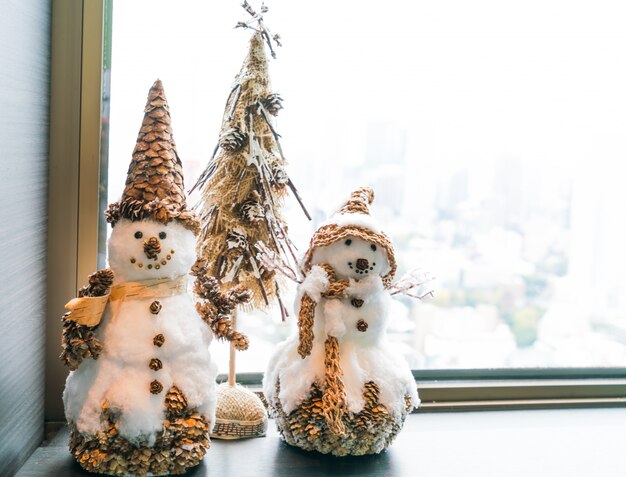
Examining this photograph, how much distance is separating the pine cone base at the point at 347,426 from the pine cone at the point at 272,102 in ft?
1.39

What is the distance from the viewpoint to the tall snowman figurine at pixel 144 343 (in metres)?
0.95

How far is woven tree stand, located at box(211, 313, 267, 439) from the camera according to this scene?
3.81ft

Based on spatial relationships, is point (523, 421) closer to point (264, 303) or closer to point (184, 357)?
point (264, 303)

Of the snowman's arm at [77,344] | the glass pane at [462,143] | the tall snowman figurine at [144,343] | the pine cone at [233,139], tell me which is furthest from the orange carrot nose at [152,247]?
the glass pane at [462,143]

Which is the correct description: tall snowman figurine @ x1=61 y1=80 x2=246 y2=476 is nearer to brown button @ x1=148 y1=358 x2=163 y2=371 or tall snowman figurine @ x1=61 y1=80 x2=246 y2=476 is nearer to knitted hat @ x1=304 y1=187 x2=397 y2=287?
brown button @ x1=148 y1=358 x2=163 y2=371

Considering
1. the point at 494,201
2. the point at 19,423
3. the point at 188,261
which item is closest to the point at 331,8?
the point at 494,201

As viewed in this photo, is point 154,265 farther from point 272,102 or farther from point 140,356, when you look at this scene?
point 272,102

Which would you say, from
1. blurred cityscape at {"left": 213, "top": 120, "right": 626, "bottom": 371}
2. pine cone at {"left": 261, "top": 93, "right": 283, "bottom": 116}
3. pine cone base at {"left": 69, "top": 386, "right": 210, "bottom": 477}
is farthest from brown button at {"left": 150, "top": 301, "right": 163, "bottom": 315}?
blurred cityscape at {"left": 213, "top": 120, "right": 626, "bottom": 371}

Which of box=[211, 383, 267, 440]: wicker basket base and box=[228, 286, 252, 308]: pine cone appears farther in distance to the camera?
box=[211, 383, 267, 440]: wicker basket base

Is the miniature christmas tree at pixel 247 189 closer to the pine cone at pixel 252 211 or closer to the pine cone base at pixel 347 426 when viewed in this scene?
the pine cone at pixel 252 211

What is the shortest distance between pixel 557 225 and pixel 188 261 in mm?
870

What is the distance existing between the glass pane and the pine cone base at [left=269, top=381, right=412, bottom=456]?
32cm

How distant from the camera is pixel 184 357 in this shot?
981 millimetres

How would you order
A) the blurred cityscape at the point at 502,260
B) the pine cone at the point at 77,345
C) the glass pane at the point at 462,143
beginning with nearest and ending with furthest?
the pine cone at the point at 77,345 < the glass pane at the point at 462,143 < the blurred cityscape at the point at 502,260
